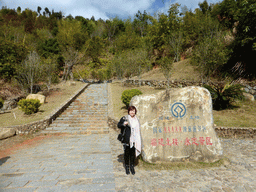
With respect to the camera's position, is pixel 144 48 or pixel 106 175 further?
pixel 144 48

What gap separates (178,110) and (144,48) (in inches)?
1037

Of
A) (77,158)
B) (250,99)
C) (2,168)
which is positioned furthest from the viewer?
(250,99)

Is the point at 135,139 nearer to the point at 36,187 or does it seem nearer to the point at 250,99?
the point at 36,187

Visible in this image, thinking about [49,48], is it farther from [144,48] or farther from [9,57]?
[144,48]

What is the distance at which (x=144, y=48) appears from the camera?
2956cm

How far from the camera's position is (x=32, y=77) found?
14.9 metres

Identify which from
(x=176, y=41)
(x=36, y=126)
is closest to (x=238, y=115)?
(x=36, y=126)

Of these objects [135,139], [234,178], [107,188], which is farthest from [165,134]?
[107,188]

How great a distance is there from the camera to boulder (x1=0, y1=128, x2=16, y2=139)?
7.83 m

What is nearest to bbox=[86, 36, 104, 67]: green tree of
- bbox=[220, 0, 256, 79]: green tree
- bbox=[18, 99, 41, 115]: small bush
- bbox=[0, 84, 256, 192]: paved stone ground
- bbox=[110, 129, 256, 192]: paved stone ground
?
bbox=[18, 99, 41, 115]: small bush

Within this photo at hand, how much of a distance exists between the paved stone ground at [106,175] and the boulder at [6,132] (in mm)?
2695

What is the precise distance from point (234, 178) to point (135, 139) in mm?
2581

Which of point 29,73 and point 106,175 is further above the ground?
point 29,73

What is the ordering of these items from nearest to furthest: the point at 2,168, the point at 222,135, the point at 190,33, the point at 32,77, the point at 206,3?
the point at 2,168
the point at 222,135
the point at 32,77
the point at 190,33
the point at 206,3
